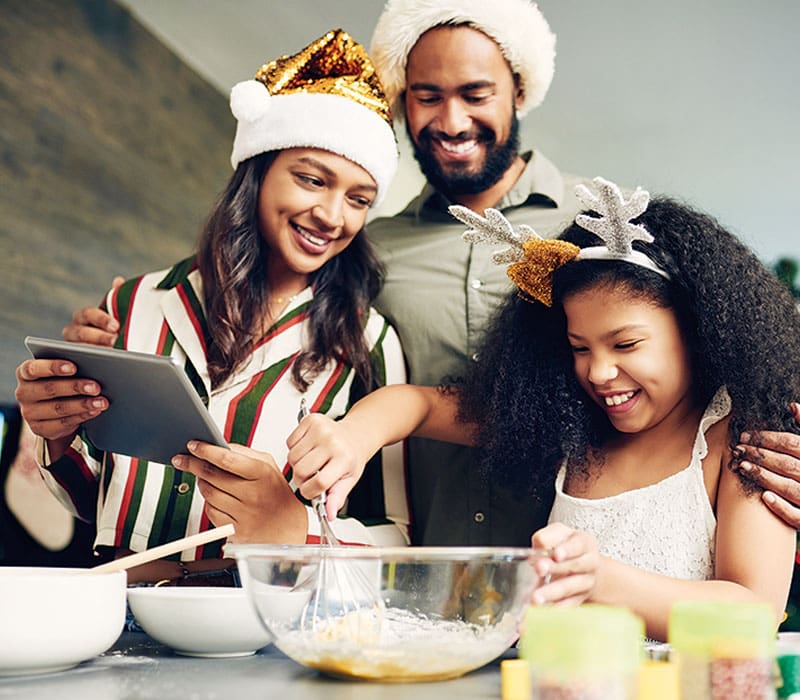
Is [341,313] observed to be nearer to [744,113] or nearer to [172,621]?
[172,621]

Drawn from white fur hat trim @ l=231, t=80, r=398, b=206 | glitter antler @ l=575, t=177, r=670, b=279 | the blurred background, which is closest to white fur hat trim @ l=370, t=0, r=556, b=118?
white fur hat trim @ l=231, t=80, r=398, b=206

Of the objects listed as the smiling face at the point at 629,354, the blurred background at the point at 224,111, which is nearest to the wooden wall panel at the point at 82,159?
the blurred background at the point at 224,111

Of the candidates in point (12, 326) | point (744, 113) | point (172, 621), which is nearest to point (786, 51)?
point (744, 113)

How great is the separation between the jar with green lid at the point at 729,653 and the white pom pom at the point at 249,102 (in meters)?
1.40

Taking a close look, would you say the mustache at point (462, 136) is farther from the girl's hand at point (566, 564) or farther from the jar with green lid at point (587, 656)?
the jar with green lid at point (587, 656)

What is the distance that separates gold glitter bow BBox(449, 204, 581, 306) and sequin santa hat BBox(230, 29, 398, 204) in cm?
41

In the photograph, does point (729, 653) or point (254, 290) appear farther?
point (254, 290)

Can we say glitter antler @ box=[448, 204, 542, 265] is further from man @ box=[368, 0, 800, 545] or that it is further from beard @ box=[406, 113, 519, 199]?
beard @ box=[406, 113, 519, 199]

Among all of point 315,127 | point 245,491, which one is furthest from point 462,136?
point 245,491

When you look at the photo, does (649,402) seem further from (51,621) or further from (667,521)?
(51,621)

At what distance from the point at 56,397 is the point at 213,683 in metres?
0.74

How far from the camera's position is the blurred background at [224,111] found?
2959 millimetres

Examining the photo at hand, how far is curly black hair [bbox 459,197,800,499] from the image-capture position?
1337mm

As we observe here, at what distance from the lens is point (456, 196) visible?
2020mm
